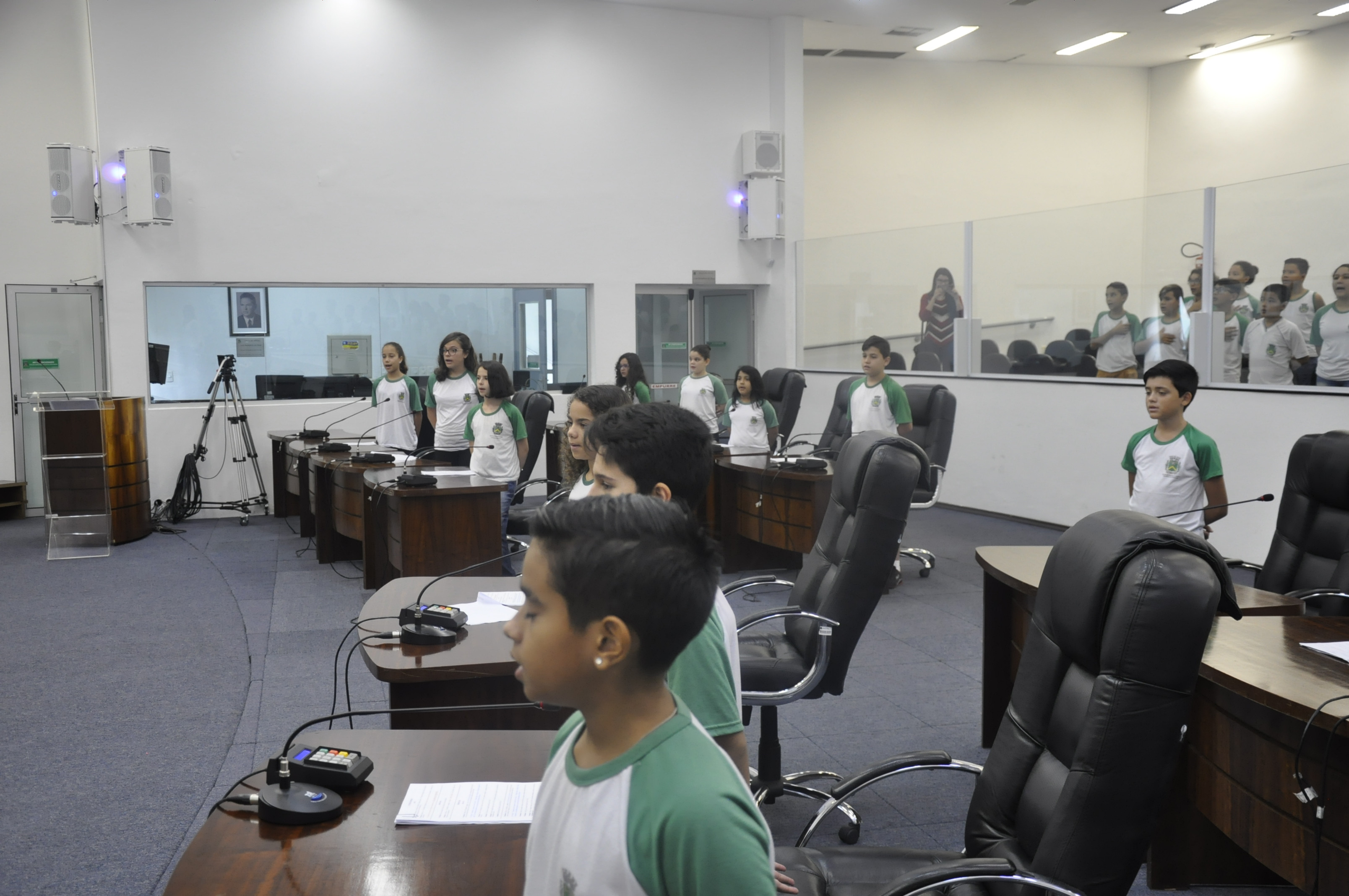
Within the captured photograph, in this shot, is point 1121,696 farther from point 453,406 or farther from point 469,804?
point 453,406

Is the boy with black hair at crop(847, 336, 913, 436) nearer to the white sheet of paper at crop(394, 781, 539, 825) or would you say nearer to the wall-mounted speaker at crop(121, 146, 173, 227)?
the white sheet of paper at crop(394, 781, 539, 825)

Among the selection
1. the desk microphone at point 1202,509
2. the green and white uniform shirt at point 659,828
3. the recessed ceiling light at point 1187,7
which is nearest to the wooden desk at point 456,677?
the green and white uniform shirt at point 659,828

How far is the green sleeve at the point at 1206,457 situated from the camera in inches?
161

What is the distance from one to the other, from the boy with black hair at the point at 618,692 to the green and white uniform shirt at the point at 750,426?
6.15 meters

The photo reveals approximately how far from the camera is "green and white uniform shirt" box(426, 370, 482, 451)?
23.0ft

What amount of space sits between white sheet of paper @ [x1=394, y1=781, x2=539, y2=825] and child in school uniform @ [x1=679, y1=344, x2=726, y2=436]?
6813 millimetres

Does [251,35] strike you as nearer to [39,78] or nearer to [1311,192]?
[39,78]

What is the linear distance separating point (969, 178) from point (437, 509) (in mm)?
8472

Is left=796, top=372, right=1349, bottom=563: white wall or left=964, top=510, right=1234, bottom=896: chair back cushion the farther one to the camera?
left=796, top=372, right=1349, bottom=563: white wall

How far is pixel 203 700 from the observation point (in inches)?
167

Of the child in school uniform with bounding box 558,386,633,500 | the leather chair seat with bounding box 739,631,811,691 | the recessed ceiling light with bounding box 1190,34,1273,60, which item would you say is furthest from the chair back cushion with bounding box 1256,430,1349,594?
the recessed ceiling light with bounding box 1190,34,1273,60

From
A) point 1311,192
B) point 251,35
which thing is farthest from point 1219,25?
point 251,35

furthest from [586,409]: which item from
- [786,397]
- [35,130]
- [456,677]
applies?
[35,130]

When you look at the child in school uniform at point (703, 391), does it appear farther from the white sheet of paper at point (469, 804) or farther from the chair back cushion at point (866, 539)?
the white sheet of paper at point (469, 804)
